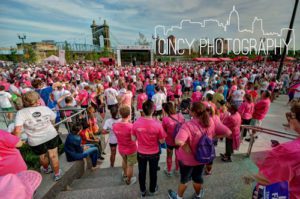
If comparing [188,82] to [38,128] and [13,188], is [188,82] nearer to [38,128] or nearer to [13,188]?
[38,128]

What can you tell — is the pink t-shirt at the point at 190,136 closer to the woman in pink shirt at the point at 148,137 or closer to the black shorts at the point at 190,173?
the black shorts at the point at 190,173

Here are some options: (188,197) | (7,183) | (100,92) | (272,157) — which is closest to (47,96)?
(100,92)

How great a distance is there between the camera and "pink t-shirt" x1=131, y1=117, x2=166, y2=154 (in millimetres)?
2477

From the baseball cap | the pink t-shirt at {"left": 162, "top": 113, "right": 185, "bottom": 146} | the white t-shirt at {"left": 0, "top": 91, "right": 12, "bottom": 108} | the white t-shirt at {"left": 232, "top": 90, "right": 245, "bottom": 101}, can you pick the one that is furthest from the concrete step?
the white t-shirt at {"left": 0, "top": 91, "right": 12, "bottom": 108}

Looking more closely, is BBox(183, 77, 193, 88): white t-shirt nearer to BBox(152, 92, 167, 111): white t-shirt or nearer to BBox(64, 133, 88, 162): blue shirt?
BBox(152, 92, 167, 111): white t-shirt

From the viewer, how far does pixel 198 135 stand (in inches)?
83.7

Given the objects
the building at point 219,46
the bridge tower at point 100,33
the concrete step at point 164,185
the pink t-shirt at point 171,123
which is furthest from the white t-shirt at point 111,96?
the bridge tower at point 100,33

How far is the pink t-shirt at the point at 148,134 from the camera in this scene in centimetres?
248

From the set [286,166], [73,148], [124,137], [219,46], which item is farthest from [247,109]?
[219,46]

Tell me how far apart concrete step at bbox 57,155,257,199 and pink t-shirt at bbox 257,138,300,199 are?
2.47 ft

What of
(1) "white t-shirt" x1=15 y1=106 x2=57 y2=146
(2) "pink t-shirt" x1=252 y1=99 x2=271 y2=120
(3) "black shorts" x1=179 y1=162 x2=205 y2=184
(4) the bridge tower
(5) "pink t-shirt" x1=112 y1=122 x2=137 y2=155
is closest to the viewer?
(3) "black shorts" x1=179 y1=162 x2=205 y2=184

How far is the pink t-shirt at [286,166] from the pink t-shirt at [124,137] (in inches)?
80.4

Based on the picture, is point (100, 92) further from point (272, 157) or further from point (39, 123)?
point (272, 157)

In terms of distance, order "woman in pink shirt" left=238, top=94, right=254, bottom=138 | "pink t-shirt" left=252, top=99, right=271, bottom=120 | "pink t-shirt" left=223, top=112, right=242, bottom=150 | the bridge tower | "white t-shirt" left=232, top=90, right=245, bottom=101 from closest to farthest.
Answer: "pink t-shirt" left=223, top=112, right=242, bottom=150 < "woman in pink shirt" left=238, top=94, right=254, bottom=138 < "pink t-shirt" left=252, top=99, right=271, bottom=120 < "white t-shirt" left=232, top=90, right=245, bottom=101 < the bridge tower
